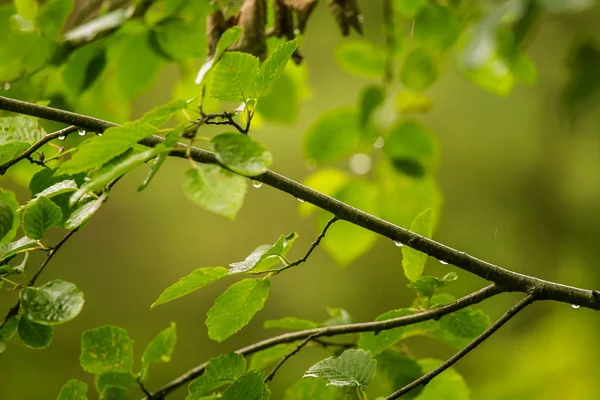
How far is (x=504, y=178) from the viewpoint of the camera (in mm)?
2611

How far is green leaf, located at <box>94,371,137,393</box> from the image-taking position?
2.06 ft

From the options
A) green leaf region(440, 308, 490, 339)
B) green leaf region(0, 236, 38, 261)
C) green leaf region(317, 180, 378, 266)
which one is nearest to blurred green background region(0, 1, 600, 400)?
green leaf region(317, 180, 378, 266)

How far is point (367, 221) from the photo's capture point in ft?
1.71

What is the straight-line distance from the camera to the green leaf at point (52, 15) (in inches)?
34.9

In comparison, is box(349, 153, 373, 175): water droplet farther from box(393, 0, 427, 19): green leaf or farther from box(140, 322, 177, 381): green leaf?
box(140, 322, 177, 381): green leaf

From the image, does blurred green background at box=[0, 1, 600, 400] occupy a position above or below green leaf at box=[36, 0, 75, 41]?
below

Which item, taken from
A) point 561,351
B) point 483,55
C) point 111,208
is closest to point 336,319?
point 483,55

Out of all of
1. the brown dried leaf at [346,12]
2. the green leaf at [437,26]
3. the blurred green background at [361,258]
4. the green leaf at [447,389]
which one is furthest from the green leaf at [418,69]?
the blurred green background at [361,258]

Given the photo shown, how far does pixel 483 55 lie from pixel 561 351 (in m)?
1.88

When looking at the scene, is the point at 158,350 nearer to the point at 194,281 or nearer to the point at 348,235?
the point at 194,281

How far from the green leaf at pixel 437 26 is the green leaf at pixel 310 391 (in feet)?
2.17

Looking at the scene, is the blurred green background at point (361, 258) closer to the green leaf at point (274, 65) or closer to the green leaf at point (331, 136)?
the green leaf at point (331, 136)

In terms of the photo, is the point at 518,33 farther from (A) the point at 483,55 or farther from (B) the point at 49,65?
(B) the point at 49,65

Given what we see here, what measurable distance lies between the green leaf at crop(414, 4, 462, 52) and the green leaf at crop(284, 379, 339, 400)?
66 centimetres
